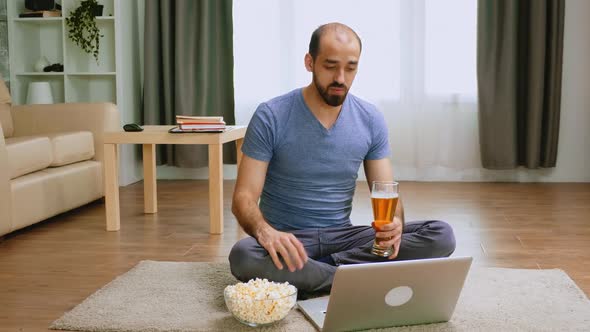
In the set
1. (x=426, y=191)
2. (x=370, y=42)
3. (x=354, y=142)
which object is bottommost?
(x=426, y=191)

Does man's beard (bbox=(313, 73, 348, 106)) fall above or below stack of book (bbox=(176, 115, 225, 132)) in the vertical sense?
above

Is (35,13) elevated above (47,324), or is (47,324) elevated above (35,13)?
(35,13)

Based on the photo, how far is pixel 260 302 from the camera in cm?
204

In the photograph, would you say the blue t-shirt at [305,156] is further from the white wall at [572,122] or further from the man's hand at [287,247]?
the white wall at [572,122]

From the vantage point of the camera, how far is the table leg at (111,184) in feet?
11.6

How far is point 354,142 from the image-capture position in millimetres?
2430

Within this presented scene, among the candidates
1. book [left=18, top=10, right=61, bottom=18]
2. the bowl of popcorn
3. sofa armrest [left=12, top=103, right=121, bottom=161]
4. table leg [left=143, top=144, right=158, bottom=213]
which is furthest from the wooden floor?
book [left=18, top=10, right=61, bottom=18]

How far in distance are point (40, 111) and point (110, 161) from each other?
3.17 ft

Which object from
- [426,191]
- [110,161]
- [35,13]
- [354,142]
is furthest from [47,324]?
[35,13]

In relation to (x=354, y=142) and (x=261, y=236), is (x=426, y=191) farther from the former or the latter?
(x=261, y=236)

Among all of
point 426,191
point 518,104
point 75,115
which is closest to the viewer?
point 75,115

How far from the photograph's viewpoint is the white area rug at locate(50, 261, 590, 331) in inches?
83.5

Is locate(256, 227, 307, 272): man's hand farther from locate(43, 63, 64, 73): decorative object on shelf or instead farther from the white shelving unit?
locate(43, 63, 64, 73): decorative object on shelf

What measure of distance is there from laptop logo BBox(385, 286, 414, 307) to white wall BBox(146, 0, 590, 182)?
3294 millimetres
